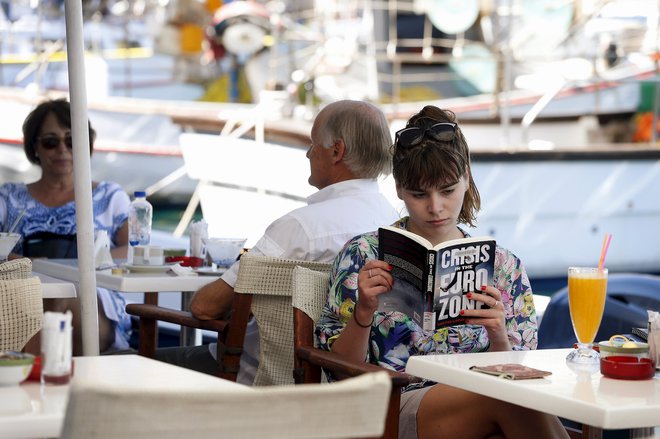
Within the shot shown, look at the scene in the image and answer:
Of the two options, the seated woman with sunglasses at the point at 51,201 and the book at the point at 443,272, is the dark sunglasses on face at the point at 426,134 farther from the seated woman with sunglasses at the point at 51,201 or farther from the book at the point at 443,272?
the seated woman with sunglasses at the point at 51,201

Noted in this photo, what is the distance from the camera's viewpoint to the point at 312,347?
2.74 meters

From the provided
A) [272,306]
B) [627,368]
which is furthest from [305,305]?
[627,368]

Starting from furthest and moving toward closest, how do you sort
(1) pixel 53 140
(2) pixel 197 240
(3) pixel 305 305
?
→ 1. (1) pixel 53 140
2. (2) pixel 197 240
3. (3) pixel 305 305

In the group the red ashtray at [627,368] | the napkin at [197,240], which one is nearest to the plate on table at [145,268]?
the napkin at [197,240]

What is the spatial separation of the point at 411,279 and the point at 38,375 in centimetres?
87

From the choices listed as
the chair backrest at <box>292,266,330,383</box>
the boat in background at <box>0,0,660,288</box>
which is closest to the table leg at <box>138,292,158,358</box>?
the chair backrest at <box>292,266,330,383</box>

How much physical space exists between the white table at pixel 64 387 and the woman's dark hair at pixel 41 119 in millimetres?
2429

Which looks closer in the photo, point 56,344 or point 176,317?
point 56,344

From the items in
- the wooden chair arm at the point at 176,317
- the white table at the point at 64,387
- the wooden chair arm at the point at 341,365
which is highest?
the white table at the point at 64,387

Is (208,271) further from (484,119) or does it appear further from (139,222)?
(484,119)

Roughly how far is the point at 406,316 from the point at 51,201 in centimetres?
216

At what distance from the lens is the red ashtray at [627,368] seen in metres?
2.16

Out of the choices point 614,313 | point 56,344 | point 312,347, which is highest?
point 56,344

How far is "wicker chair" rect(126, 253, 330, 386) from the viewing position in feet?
9.88
